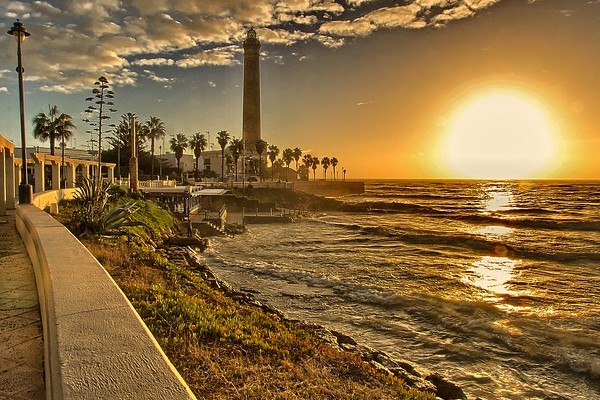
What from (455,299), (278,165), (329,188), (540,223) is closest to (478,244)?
(455,299)

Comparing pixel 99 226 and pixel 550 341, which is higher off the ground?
pixel 99 226

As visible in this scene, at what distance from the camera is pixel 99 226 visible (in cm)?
1213

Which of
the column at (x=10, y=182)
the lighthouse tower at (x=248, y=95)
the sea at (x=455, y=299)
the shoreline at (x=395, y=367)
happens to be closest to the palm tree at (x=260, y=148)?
the lighthouse tower at (x=248, y=95)

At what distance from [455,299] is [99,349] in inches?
583

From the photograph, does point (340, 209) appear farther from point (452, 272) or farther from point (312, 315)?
point (312, 315)

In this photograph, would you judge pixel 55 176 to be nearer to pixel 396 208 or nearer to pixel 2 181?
pixel 2 181

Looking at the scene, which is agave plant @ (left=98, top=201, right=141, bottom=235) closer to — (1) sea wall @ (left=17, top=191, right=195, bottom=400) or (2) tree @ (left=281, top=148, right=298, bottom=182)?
(1) sea wall @ (left=17, top=191, right=195, bottom=400)

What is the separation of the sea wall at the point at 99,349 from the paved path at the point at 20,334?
44cm

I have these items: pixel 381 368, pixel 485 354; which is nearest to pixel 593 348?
pixel 485 354

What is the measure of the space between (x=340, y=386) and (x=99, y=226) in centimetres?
960

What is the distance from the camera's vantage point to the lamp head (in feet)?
47.0

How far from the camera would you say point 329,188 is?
363ft

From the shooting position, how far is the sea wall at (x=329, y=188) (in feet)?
330

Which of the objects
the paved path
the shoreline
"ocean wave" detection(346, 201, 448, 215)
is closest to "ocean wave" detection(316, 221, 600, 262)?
the shoreline
